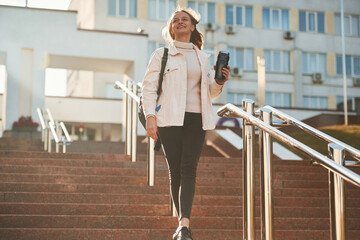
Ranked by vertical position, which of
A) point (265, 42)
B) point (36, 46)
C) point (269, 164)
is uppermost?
point (265, 42)

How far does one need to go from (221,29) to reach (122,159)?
22531 mm

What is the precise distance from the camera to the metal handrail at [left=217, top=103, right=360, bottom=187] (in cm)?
242

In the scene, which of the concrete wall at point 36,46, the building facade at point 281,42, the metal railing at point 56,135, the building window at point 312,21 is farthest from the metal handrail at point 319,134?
the building window at point 312,21

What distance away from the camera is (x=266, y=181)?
3316mm

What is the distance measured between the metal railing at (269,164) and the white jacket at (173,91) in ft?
0.66

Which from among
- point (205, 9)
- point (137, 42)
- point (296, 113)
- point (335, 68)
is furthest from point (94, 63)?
point (335, 68)

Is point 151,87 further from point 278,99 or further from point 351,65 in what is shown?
point 351,65

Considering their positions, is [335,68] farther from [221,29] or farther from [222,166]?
[222,166]

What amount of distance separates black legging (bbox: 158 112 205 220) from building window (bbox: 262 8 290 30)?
26.9 m

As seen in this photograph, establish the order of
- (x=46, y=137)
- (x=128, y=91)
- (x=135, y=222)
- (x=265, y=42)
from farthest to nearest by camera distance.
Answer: (x=265, y=42)
(x=46, y=137)
(x=128, y=91)
(x=135, y=222)

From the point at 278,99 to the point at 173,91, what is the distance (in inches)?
1049

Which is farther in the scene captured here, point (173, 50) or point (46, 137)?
point (46, 137)

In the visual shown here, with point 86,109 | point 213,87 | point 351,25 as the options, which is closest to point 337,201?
point 213,87

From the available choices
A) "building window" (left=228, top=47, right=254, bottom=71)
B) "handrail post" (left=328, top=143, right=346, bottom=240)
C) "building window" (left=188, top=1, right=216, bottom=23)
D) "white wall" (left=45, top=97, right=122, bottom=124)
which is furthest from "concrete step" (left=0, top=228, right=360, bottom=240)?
"building window" (left=228, top=47, right=254, bottom=71)
